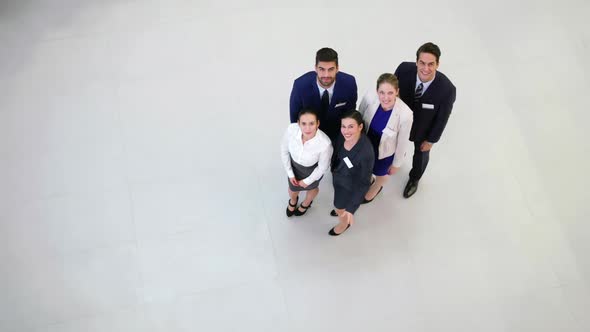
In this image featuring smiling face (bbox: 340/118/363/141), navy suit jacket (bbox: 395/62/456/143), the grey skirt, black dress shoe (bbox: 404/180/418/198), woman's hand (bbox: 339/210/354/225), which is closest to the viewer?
smiling face (bbox: 340/118/363/141)

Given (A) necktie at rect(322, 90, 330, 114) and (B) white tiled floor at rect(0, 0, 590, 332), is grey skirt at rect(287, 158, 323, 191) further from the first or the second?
(B) white tiled floor at rect(0, 0, 590, 332)

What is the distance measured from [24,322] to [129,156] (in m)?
1.43

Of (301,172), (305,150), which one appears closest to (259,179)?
(301,172)

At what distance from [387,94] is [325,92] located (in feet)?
1.43

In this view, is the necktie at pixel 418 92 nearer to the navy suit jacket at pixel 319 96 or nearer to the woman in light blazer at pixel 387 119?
the woman in light blazer at pixel 387 119

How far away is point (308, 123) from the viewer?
9.96ft

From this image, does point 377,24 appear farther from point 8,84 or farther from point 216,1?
point 8,84

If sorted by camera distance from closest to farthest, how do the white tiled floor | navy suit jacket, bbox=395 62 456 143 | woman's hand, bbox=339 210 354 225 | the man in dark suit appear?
the man in dark suit < navy suit jacket, bbox=395 62 456 143 < woman's hand, bbox=339 210 354 225 < the white tiled floor

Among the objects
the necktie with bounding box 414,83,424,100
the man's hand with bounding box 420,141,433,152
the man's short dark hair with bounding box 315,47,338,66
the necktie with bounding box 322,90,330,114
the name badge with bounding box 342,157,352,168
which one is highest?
the man's short dark hair with bounding box 315,47,338,66

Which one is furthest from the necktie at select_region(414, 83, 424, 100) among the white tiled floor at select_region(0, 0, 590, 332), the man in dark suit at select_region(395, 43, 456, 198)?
the white tiled floor at select_region(0, 0, 590, 332)

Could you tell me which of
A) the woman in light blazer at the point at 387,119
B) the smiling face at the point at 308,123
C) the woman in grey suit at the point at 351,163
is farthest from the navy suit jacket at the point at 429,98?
the smiling face at the point at 308,123

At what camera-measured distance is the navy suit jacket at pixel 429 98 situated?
10.6 ft

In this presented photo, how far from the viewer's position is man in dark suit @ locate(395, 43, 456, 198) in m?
3.12

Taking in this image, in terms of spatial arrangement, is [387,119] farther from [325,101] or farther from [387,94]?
[325,101]
